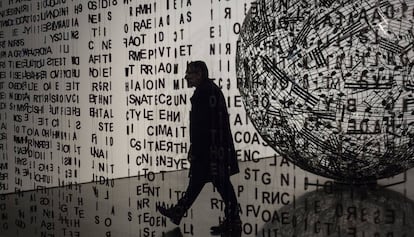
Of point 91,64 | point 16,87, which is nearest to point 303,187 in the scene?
point 91,64

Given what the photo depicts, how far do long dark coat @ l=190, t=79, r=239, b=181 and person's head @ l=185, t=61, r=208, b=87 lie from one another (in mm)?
19

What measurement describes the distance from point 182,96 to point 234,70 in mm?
222

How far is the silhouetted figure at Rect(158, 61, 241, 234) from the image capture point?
167 centimetres

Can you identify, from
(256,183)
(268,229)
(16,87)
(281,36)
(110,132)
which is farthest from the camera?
(16,87)

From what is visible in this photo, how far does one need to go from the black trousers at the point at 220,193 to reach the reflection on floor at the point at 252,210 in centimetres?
2

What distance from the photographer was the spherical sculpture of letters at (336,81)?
4.58ft

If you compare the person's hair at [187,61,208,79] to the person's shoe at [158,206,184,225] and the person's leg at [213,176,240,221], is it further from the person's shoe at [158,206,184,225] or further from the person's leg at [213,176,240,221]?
the person's shoe at [158,206,184,225]

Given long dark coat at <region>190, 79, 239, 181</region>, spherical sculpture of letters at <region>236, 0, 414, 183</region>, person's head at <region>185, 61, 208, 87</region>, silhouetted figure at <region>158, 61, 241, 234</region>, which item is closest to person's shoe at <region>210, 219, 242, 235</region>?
silhouetted figure at <region>158, 61, 241, 234</region>

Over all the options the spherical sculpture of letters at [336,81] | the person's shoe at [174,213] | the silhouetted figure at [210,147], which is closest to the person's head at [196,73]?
the silhouetted figure at [210,147]

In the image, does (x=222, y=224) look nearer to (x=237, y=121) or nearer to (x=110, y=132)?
(x=237, y=121)

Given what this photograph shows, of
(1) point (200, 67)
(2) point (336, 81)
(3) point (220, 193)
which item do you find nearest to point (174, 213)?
(3) point (220, 193)

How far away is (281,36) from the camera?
1.46 metres

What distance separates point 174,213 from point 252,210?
0.28 m

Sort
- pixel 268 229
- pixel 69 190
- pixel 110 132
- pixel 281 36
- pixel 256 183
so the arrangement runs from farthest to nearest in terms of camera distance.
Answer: pixel 69 190
pixel 110 132
pixel 256 183
pixel 268 229
pixel 281 36
